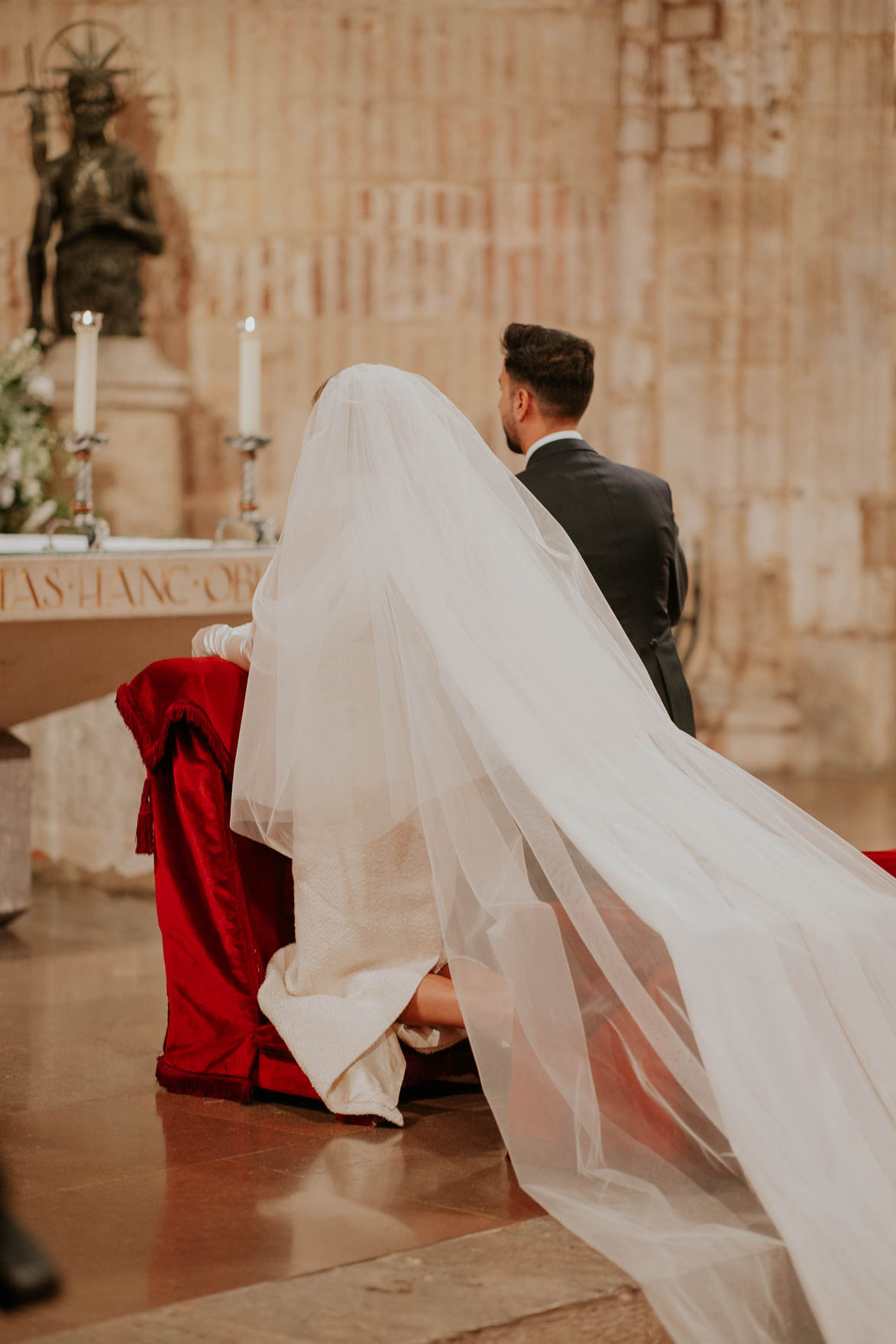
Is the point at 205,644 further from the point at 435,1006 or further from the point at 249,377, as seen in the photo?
the point at 249,377

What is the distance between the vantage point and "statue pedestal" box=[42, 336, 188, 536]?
8203 mm

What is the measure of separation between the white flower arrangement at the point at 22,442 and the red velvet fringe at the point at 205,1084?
3.38m

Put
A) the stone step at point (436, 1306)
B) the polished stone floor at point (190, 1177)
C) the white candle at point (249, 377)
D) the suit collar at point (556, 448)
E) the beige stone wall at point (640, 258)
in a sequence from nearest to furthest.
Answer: the stone step at point (436, 1306), the polished stone floor at point (190, 1177), the suit collar at point (556, 448), the white candle at point (249, 377), the beige stone wall at point (640, 258)

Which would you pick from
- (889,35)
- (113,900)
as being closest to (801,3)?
(889,35)

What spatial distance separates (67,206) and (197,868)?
16.9ft

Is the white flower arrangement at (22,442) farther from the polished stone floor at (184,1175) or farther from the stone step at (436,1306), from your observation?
the stone step at (436,1306)

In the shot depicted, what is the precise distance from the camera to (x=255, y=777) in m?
3.55

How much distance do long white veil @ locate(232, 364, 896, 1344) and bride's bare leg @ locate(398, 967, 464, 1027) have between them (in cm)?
21

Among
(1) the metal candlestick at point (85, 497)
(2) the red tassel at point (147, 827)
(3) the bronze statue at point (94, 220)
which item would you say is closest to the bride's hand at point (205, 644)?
(2) the red tassel at point (147, 827)

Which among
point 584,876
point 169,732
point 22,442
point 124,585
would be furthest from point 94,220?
point 584,876

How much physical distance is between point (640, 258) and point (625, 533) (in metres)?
5.61

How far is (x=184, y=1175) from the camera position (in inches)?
127

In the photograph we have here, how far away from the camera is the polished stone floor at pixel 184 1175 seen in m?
2.75

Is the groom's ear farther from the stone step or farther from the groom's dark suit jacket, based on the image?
the stone step
